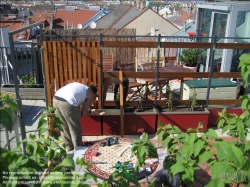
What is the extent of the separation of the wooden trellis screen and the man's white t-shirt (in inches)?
37.8

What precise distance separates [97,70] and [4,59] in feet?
12.4

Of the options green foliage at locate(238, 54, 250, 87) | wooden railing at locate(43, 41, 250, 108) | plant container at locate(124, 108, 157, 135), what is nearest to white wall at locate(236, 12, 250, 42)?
wooden railing at locate(43, 41, 250, 108)

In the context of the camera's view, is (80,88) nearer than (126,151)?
No

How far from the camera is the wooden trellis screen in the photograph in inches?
209

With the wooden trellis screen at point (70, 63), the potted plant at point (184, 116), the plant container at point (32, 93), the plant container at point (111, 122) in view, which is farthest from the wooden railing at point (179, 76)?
the plant container at point (32, 93)

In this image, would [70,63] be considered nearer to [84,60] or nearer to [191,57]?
[84,60]

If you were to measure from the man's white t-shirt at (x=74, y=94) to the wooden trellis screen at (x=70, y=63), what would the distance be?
0.96m

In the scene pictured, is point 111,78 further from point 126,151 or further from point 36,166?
point 36,166

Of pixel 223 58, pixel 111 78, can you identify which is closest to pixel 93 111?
pixel 111 78

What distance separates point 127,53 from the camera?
12.7 meters

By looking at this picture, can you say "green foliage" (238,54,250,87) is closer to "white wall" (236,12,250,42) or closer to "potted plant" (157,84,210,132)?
"potted plant" (157,84,210,132)

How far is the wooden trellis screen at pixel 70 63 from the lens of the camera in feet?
17.4

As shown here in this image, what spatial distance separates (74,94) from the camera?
4449 mm

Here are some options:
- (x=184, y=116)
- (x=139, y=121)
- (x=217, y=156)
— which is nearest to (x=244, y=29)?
(x=184, y=116)
